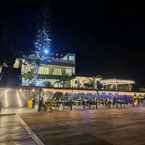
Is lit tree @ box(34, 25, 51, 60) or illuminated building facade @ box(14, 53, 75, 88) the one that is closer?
lit tree @ box(34, 25, 51, 60)

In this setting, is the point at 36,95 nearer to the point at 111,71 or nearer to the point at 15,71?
the point at 15,71

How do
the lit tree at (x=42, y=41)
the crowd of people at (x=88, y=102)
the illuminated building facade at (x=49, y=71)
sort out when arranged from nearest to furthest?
the crowd of people at (x=88, y=102) < the lit tree at (x=42, y=41) < the illuminated building facade at (x=49, y=71)

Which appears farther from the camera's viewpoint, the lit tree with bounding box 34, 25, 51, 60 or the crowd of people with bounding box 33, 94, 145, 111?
the lit tree with bounding box 34, 25, 51, 60

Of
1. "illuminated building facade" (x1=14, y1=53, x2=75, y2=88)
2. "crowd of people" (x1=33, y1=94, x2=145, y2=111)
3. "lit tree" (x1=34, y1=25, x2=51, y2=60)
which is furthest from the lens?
"illuminated building facade" (x1=14, y1=53, x2=75, y2=88)

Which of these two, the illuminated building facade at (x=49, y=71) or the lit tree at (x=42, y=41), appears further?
the illuminated building facade at (x=49, y=71)

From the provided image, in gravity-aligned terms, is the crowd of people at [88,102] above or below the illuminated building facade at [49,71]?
below

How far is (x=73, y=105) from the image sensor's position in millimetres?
37594

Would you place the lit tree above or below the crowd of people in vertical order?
above

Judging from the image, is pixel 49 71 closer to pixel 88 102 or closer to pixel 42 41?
pixel 42 41

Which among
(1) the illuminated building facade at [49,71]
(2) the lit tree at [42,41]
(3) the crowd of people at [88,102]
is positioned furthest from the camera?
(1) the illuminated building facade at [49,71]

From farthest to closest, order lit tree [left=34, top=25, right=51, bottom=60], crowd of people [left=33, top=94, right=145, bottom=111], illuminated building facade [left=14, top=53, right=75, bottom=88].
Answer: illuminated building facade [left=14, top=53, right=75, bottom=88] → lit tree [left=34, top=25, right=51, bottom=60] → crowd of people [left=33, top=94, right=145, bottom=111]

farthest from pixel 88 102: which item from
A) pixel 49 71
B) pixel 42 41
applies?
pixel 49 71

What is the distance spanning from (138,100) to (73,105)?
14.3 metres

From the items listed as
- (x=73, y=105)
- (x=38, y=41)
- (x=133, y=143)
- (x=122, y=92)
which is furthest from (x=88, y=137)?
(x=38, y=41)
